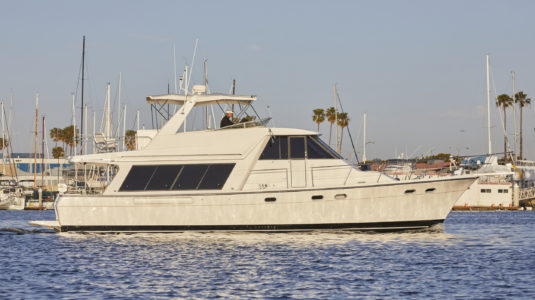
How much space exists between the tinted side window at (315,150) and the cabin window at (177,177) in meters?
2.53

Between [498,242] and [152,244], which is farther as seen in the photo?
[498,242]

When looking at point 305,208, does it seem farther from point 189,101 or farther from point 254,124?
point 189,101

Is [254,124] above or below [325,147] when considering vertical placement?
above

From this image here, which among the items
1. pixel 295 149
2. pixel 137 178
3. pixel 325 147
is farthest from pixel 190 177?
pixel 325 147

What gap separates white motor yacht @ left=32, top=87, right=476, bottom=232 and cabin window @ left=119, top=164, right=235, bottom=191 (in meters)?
0.03

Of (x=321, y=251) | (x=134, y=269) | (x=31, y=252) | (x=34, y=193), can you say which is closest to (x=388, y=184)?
(x=321, y=251)

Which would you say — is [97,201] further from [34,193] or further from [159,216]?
[34,193]

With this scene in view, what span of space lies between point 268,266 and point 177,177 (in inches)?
273

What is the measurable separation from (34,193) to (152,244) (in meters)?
49.2

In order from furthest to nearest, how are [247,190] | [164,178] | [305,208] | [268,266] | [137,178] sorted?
[137,178] < [164,178] < [247,190] < [305,208] < [268,266]

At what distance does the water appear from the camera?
543 inches

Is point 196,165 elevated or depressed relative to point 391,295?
elevated

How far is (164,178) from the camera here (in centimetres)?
2292

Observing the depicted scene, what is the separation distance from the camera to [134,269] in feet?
54.4
